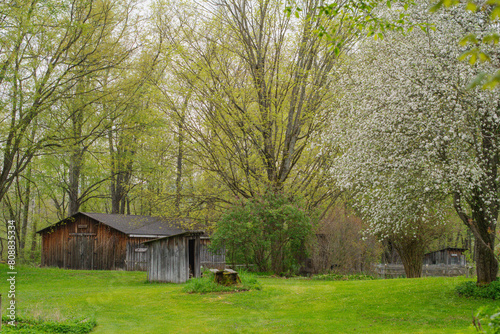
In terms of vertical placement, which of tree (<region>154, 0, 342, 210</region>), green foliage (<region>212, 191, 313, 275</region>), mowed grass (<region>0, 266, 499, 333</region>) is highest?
tree (<region>154, 0, 342, 210</region>)

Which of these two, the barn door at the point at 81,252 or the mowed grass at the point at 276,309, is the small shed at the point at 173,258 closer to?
the mowed grass at the point at 276,309

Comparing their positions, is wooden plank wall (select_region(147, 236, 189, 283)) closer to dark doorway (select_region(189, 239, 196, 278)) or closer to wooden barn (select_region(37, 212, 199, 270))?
dark doorway (select_region(189, 239, 196, 278))

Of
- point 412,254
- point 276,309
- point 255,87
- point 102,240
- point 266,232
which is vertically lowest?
point 276,309

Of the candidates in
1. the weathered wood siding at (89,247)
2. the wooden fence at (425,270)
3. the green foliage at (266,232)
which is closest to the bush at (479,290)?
the green foliage at (266,232)

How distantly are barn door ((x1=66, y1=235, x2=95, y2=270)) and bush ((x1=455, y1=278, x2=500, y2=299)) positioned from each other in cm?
2520

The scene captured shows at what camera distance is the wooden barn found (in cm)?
2867

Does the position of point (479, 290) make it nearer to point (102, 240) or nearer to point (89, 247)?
point (102, 240)

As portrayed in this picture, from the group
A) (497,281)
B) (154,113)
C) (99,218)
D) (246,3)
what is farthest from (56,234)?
(497,281)

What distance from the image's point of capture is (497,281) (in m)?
11.0

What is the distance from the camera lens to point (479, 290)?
11.3 m

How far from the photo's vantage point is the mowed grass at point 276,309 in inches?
366

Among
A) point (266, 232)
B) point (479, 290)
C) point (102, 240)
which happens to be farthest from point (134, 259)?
point (479, 290)

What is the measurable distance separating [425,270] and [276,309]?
16678mm

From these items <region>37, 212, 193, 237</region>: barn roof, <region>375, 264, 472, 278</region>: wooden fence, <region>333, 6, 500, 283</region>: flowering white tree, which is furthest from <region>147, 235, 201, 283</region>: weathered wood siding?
<region>375, 264, 472, 278</region>: wooden fence
